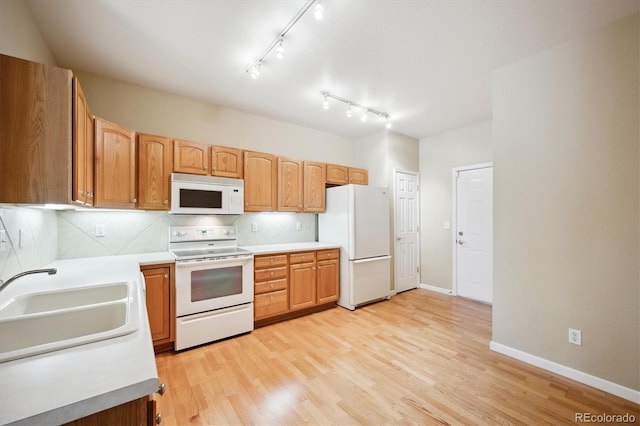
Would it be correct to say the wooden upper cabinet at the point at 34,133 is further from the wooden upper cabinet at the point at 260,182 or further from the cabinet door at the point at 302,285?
the cabinet door at the point at 302,285

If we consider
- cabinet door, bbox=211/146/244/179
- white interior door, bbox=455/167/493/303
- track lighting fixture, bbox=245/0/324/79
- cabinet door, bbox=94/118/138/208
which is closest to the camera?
track lighting fixture, bbox=245/0/324/79

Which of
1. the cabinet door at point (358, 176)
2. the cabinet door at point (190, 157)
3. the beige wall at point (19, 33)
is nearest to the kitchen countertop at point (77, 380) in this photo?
the beige wall at point (19, 33)

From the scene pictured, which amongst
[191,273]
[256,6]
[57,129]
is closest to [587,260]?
[256,6]

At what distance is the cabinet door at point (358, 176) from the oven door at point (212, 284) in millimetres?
2182

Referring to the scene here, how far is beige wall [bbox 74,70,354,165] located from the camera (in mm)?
2676

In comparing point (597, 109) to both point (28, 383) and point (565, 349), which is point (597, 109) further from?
point (28, 383)

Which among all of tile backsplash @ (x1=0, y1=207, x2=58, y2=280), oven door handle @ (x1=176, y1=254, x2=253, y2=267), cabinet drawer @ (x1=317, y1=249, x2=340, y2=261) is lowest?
cabinet drawer @ (x1=317, y1=249, x2=340, y2=261)

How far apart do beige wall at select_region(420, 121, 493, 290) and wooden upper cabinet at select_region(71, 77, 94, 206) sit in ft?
14.9

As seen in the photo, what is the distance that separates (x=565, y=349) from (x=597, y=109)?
192cm

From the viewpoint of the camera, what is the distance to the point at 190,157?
2.83 meters

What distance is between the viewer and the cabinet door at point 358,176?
427cm

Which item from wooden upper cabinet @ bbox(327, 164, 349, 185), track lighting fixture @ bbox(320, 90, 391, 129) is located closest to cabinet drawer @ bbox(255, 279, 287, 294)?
wooden upper cabinet @ bbox(327, 164, 349, 185)

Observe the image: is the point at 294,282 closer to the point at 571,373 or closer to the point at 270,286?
the point at 270,286

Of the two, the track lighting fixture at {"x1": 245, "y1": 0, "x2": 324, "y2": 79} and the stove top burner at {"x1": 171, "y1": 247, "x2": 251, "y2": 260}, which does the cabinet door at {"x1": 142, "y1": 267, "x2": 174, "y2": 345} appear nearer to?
the stove top burner at {"x1": 171, "y1": 247, "x2": 251, "y2": 260}
